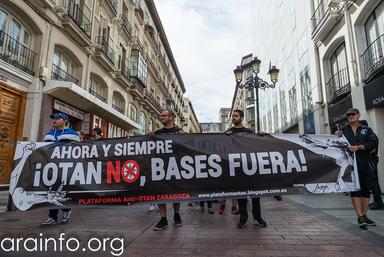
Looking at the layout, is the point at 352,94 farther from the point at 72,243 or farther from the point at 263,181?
the point at 72,243

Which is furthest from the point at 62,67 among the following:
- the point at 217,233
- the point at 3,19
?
the point at 217,233

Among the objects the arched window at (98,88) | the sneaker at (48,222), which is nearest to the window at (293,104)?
the arched window at (98,88)

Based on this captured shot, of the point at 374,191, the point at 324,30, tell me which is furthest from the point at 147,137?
the point at 324,30

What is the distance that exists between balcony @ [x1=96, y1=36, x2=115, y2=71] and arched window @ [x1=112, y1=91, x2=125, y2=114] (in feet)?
8.96

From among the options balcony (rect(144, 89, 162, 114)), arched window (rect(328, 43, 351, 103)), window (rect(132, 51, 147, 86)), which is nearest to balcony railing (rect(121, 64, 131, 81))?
window (rect(132, 51, 147, 86))

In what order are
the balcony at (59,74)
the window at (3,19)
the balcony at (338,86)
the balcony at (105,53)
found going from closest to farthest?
the window at (3,19) < the balcony at (338,86) < the balcony at (59,74) < the balcony at (105,53)

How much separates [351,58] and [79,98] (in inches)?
455

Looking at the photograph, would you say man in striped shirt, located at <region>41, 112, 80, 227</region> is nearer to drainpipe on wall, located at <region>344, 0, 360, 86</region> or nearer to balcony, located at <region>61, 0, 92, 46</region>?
balcony, located at <region>61, 0, 92, 46</region>

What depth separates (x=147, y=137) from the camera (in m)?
4.36

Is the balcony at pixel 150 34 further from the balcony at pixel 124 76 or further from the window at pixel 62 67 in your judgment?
the window at pixel 62 67

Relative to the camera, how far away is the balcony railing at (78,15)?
12502 mm

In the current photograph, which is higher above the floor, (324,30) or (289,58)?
(289,58)

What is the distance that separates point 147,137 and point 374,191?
4964 mm

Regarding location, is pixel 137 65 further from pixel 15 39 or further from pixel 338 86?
pixel 338 86
